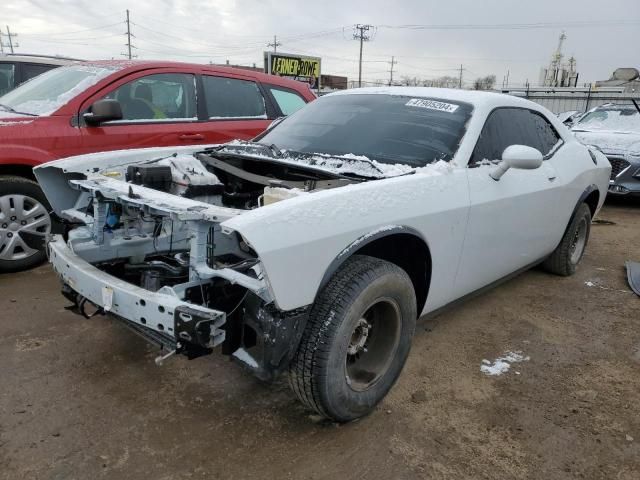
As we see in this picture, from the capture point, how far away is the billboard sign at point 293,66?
21.6 m

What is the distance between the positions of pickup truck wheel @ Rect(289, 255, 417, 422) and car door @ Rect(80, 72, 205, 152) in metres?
3.10

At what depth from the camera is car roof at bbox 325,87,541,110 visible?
3.42 m

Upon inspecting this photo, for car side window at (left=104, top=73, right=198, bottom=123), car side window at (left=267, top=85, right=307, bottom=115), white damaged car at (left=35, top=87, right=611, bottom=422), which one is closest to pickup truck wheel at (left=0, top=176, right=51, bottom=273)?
car side window at (left=104, top=73, right=198, bottom=123)

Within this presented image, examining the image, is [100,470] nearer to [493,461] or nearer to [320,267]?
[320,267]

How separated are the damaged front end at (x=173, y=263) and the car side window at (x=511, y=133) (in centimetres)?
113

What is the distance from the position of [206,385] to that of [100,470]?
2.42 feet

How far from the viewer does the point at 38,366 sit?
2.89 m

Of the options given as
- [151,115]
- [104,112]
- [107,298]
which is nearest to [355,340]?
[107,298]

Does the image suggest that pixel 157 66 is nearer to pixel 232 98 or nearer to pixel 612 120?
pixel 232 98

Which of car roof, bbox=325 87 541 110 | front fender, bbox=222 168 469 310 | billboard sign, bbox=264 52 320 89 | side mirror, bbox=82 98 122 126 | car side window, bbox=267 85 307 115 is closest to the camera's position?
front fender, bbox=222 168 469 310

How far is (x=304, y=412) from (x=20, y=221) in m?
3.03

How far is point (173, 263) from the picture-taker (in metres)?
2.98

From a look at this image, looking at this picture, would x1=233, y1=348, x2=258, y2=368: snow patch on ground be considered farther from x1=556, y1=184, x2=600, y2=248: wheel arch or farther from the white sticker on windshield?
x1=556, y1=184, x2=600, y2=248: wheel arch

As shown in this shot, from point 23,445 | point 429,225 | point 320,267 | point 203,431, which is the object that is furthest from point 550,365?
point 23,445
